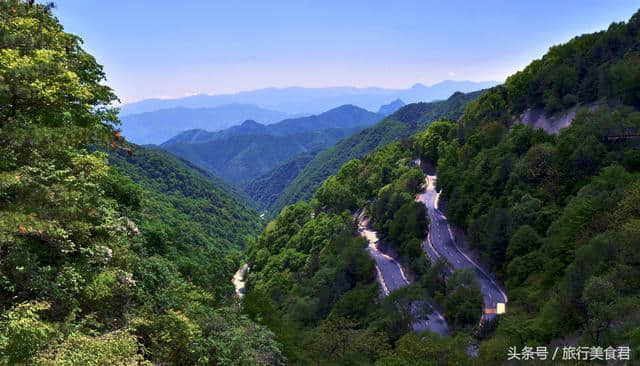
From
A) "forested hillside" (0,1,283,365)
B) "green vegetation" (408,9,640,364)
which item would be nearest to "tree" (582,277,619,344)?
"green vegetation" (408,9,640,364)

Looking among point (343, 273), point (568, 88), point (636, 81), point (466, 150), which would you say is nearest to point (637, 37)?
point (568, 88)

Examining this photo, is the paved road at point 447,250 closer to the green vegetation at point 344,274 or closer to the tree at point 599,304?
the green vegetation at point 344,274

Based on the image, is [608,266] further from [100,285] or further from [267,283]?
[267,283]

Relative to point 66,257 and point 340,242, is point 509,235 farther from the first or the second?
point 66,257

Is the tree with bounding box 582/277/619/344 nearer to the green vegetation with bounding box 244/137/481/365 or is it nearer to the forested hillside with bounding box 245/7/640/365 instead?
the forested hillside with bounding box 245/7/640/365

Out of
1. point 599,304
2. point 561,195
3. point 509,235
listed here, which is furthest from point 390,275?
point 599,304

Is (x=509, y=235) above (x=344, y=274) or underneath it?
above
